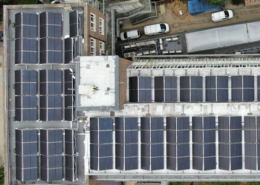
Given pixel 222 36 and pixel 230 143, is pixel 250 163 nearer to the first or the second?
pixel 230 143

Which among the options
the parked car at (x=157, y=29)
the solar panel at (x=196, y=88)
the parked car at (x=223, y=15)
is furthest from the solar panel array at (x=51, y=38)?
the parked car at (x=223, y=15)

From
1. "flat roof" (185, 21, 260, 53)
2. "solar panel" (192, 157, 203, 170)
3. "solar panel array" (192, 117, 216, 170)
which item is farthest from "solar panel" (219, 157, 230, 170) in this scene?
"flat roof" (185, 21, 260, 53)

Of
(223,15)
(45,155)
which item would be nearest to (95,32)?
(45,155)

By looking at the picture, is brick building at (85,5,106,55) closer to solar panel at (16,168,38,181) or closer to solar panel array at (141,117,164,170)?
solar panel array at (141,117,164,170)

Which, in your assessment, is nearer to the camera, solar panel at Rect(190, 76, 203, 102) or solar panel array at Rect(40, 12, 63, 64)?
solar panel at Rect(190, 76, 203, 102)

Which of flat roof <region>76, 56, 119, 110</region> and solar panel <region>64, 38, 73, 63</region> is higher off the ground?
solar panel <region>64, 38, 73, 63</region>

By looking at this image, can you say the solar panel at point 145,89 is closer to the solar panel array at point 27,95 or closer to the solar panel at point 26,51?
the solar panel array at point 27,95

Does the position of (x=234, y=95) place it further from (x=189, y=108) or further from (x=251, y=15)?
(x=251, y=15)
